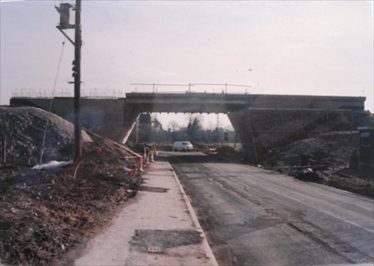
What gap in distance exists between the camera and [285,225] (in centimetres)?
1291

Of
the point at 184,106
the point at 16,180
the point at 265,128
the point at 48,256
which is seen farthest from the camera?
the point at 184,106

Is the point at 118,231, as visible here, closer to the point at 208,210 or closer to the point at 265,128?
the point at 208,210

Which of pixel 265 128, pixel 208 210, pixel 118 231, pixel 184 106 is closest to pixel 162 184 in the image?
pixel 208 210

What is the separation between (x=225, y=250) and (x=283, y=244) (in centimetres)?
115

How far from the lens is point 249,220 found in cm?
1373

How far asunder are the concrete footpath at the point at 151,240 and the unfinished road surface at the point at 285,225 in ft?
1.45

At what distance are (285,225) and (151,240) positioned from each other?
12.9 feet

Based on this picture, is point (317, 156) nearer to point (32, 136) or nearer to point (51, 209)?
point (32, 136)

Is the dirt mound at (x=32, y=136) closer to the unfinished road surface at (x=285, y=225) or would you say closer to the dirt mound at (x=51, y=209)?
the dirt mound at (x=51, y=209)

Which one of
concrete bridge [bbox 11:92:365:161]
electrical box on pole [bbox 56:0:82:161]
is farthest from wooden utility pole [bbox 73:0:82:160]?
concrete bridge [bbox 11:92:365:161]

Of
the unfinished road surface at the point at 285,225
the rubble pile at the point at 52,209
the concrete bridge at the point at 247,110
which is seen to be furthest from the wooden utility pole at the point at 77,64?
the concrete bridge at the point at 247,110

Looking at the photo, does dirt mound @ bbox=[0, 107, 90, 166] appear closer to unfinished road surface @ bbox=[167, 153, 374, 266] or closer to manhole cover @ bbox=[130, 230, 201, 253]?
unfinished road surface @ bbox=[167, 153, 374, 266]

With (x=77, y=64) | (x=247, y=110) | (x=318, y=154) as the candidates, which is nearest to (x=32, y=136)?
(x=77, y=64)

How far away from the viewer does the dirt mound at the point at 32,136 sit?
29.1 m
